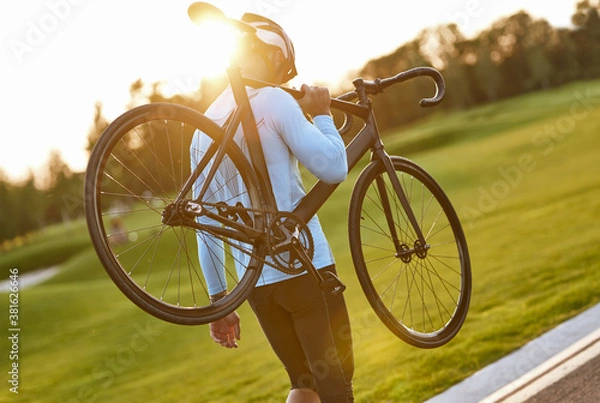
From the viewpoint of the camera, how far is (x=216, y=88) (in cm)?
362

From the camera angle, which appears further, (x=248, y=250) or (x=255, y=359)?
(x=255, y=359)

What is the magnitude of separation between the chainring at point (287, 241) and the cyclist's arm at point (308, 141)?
7.9 inches

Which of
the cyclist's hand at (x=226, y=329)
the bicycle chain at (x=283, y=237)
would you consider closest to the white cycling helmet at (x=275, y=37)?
the bicycle chain at (x=283, y=237)

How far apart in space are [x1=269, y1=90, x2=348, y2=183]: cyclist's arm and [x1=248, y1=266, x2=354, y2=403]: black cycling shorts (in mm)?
421

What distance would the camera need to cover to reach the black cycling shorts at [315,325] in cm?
307

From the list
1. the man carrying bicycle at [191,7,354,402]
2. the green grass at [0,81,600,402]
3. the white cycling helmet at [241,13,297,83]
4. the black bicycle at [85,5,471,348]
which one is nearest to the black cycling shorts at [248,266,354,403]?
the man carrying bicycle at [191,7,354,402]

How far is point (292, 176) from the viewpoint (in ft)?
10.00

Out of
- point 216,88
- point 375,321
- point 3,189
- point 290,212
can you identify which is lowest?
point 375,321

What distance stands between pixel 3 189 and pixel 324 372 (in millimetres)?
69180

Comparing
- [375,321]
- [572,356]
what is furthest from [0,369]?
[572,356]

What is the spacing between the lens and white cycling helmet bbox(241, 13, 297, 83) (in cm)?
290

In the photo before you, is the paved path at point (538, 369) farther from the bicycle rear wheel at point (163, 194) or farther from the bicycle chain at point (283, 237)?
the bicycle rear wheel at point (163, 194)

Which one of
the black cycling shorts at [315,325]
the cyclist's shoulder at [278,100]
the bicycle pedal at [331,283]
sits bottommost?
the black cycling shorts at [315,325]

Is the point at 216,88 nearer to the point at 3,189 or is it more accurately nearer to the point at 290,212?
the point at 290,212
